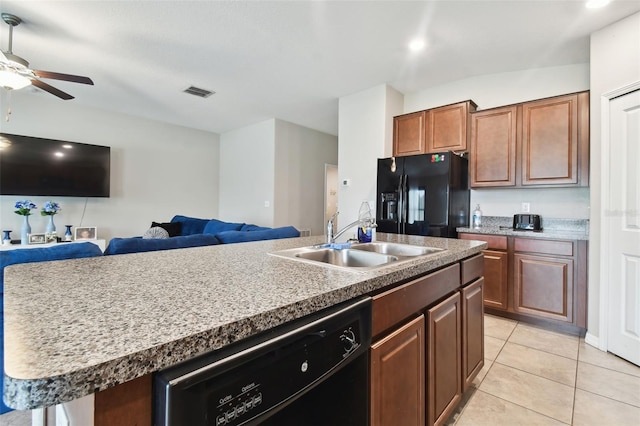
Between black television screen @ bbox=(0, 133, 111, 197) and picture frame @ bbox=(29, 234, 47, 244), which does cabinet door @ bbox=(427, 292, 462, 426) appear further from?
black television screen @ bbox=(0, 133, 111, 197)

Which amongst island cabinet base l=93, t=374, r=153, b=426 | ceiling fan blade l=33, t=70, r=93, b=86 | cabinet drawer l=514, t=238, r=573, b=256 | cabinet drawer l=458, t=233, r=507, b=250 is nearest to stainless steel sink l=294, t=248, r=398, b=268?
island cabinet base l=93, t=374, r=153, b=426

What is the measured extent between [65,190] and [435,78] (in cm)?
551

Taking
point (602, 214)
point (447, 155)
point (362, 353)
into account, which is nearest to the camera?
point (362, 353)

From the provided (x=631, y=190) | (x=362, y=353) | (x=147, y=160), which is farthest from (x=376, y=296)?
(x=147, y=160)

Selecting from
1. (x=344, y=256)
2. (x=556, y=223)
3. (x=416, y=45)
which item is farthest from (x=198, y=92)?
(x=556, y=223)

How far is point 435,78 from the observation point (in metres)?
3.68

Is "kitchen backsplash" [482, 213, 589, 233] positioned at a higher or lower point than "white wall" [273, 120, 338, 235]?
lower

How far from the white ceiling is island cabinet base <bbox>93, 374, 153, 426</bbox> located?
8.85 feet

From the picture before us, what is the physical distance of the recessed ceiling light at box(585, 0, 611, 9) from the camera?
2.24m

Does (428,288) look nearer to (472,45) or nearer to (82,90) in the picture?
(472,45)

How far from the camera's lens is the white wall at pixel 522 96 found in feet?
10.2

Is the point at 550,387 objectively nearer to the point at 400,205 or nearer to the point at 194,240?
the point at 400,205

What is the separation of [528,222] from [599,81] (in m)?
1.38

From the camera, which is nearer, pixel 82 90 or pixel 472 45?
pixel 472 45
